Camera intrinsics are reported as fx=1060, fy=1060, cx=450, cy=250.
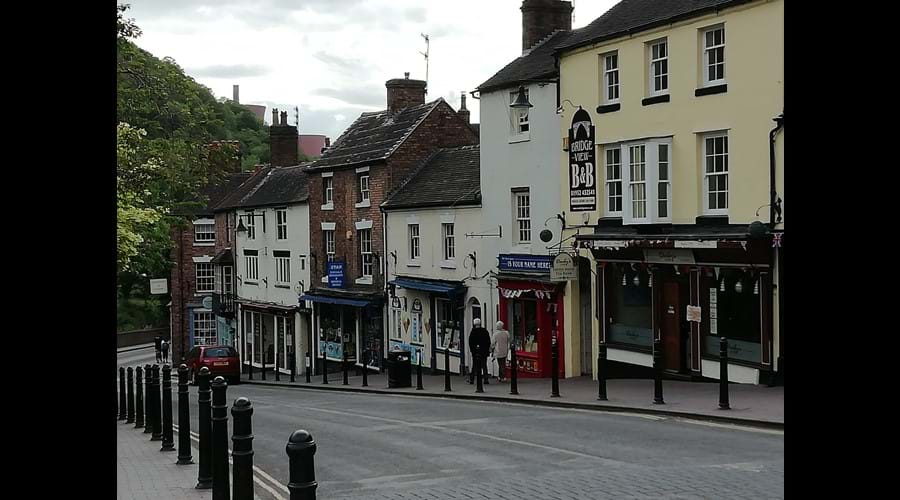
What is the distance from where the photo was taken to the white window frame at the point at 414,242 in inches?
1270

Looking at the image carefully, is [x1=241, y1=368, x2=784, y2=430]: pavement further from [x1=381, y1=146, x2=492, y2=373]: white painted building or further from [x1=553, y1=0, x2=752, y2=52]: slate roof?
[x1=553, y1=0, x2=752, y2=52]: slate roof

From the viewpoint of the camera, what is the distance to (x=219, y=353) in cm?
3659

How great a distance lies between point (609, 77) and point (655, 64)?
1701 mm

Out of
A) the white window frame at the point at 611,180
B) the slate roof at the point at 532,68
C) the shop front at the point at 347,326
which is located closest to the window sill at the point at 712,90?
the white window frame at the point at 611,180

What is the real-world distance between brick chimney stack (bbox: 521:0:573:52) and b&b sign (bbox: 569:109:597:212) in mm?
5921

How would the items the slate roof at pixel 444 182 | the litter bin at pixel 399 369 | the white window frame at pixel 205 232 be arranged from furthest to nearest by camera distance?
the white window frame at pixel 205 232, the slate roof at pixel 444 182, the litter bin at pixel 399 369

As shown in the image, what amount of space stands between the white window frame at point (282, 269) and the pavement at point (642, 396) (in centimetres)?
1503

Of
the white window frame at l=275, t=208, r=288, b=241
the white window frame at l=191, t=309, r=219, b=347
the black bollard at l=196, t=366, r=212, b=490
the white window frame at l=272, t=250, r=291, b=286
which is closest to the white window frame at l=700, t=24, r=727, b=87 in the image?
the black bollard at l=196, t=366, r=212, b=490

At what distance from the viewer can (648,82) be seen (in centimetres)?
2247

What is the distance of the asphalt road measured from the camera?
9.59m

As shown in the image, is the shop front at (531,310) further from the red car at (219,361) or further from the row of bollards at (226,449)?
the row of bollards at (226,449)
